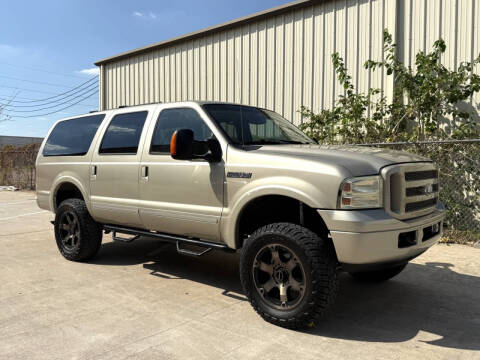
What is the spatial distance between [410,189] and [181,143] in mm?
2033

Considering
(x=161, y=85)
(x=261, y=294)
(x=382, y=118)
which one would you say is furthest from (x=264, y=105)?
(x=261, y=294)

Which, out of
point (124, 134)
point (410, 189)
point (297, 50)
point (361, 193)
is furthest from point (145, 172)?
point (297, 50)

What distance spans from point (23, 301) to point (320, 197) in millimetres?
2990

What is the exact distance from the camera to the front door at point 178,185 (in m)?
4.05

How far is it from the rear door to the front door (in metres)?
0.17

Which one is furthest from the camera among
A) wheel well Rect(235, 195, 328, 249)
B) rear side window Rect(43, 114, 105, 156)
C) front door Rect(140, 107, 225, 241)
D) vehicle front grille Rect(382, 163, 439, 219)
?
rear side window Rect(43, 114, 105, 156)

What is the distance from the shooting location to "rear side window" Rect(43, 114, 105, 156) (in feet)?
18.2

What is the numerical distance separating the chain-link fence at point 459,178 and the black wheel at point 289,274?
419 cm

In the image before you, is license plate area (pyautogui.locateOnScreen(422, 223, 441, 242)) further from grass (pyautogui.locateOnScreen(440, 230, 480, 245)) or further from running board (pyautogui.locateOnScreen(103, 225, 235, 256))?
grass (pyautogui.locateOnScreen(440, 230, 480, 245))

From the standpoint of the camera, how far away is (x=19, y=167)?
17.0 m

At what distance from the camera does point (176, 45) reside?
43.7ft

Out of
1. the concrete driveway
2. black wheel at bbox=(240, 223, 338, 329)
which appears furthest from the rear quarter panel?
black wheel at bbox=(240, 223, 338, 329)

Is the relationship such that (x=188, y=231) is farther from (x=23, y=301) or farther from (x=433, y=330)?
(x=433, y=330)

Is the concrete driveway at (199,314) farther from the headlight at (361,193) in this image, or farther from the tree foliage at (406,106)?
the tree foliage at (406,106)
